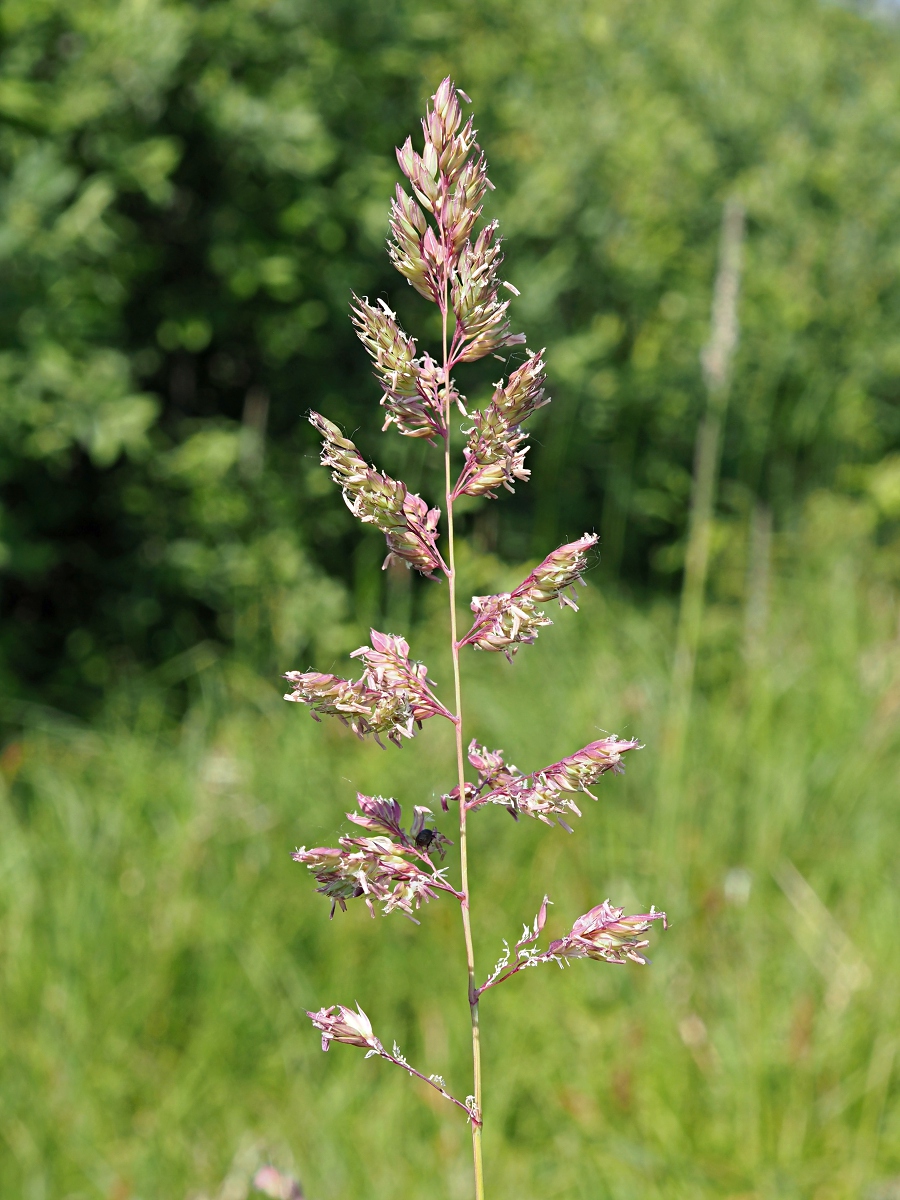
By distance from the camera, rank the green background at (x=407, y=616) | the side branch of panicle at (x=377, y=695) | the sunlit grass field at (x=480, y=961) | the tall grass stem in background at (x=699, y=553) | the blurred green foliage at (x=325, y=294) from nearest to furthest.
A: the side branch of panicle at (x=377, y=695) < the sunlit grass field at (x=480, y=961) < the green background at (x=407, y=616) < the tall grass stem in background at (x=699, y=553) < the blurred green foliage at (x=325, y=294)

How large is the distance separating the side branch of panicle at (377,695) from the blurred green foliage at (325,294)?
3524 mm

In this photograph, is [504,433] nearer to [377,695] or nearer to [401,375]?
[401,375]

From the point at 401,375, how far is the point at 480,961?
2987mm

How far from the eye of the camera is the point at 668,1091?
9.50 ft

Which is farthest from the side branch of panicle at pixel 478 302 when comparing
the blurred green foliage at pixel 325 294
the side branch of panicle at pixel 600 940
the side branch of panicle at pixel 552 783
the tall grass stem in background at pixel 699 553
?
the blurred green foliage at pixel 325 294

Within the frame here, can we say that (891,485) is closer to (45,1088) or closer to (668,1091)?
(668,1091)

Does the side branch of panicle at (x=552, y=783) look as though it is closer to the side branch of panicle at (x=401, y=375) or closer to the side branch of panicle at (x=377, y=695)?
the side branch of panicle at (x=377, y=695)

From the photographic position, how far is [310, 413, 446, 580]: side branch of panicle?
751 millimetres

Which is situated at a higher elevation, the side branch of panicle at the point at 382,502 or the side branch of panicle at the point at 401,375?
the side branch of panicle at the point at 401,375

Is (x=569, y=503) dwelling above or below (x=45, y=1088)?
above

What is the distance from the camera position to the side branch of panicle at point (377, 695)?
2.43 feet

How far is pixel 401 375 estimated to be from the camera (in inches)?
30.5

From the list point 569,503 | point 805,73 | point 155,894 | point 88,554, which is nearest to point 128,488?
point 88,554

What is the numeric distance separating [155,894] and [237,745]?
0.75m
